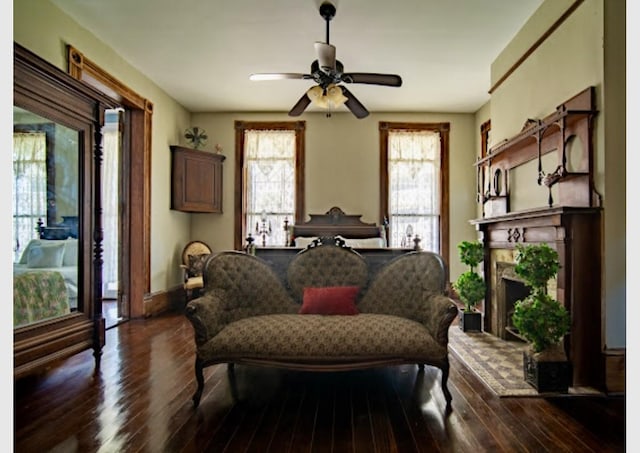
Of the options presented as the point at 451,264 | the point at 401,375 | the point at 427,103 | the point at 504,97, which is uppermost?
the point at 427,103

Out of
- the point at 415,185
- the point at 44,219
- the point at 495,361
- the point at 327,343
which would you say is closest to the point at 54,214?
the point at 44,219

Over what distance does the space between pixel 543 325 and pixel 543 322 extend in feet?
0.08

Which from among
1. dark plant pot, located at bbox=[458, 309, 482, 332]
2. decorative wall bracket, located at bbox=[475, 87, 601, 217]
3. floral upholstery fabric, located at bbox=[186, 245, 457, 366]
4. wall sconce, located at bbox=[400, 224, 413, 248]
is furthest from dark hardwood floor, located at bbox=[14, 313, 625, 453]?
wall sconce, located at bbox=[400, 224, 413, 248]

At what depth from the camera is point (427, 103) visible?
6.20 metres

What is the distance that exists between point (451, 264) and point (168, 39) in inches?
208

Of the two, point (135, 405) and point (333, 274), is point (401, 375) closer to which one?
point (333, 274)

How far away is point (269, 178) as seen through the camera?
6.69 m

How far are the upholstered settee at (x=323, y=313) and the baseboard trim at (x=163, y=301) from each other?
2.75 metres

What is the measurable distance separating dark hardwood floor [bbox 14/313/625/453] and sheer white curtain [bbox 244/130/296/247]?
12.0ft

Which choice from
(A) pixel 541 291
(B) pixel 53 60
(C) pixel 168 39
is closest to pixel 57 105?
(B) pixel 53 60

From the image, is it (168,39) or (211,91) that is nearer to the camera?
(168,39)

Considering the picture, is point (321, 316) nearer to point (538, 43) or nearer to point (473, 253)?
point (473, 253)

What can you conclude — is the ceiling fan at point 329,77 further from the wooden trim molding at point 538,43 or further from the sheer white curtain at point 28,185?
the sheer white curtain at point 28,185

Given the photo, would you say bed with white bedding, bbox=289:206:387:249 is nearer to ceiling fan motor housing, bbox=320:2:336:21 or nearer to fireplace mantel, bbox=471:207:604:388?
ceiling fan motor housing, bbox=320:2:336:21
